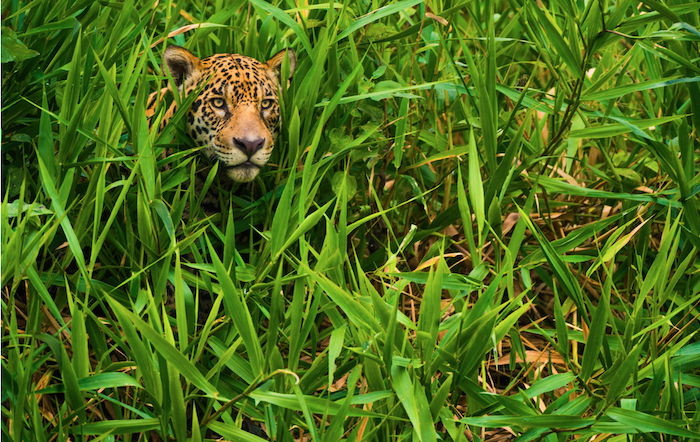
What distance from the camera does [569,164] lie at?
3.36 meters

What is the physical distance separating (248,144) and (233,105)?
0.55 ft

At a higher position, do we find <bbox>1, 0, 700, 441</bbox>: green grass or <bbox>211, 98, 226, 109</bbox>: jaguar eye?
<bbox>211, 98, 226, 109</bbox>: jaguar eye

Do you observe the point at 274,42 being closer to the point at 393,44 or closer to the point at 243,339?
the point at 393,44

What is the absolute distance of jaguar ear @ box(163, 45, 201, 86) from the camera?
9.27 ft

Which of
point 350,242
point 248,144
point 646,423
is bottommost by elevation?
point 350,242

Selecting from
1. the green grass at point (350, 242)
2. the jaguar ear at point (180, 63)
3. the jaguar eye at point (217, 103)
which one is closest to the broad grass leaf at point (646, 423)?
the green grass at point (350, 242)

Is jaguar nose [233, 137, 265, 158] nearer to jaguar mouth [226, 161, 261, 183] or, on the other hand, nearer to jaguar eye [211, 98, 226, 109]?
jaguar mouth [226, 161, 261, 183]

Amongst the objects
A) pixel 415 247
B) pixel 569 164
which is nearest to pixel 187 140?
pixel 415 247

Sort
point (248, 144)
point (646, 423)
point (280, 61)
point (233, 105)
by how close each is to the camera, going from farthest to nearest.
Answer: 1. point (280, 61)
2. point (233, 105)
3. point (248, 144)
4. point (646, 423)

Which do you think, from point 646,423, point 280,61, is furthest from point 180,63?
point 646,423

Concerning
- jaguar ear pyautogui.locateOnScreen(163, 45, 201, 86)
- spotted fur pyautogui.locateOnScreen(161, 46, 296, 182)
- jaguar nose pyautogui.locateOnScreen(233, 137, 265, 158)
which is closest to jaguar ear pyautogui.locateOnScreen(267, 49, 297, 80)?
spotted fur pyautogui.locateOnScreen(161, 46, 296, 182)

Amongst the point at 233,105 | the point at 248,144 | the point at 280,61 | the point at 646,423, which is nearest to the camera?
the point at 646,423

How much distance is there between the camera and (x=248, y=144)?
2.69 meters

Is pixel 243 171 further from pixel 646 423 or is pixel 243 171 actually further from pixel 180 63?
pixel 646 423
